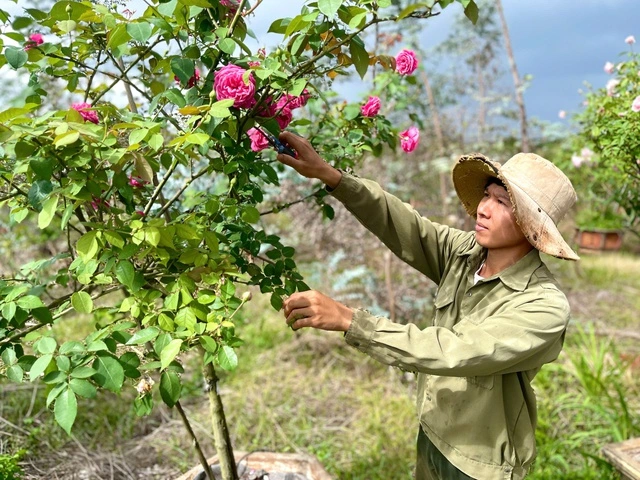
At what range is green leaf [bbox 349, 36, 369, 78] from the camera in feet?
4.03

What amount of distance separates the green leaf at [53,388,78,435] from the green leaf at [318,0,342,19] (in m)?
0.82

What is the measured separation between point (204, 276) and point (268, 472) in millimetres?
1009

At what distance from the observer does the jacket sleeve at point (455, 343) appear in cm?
113

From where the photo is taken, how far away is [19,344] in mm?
1135

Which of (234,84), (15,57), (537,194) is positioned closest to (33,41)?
(15,57)

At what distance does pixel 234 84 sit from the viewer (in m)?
1.09

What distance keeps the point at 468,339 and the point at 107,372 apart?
29.3 inches

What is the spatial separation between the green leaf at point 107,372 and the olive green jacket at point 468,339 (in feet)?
1.55

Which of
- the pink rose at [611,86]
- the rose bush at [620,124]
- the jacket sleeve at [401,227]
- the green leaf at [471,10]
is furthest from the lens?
the pink rose at [611,86]

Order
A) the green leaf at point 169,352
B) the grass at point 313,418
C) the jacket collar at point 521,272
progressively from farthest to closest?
the grass at point 313,418
the jacket collar at point 521,272
the green leaf at point 169,352

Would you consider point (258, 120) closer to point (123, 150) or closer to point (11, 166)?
point (123, 150)

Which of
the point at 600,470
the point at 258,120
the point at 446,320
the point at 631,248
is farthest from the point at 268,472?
the point at 631,248

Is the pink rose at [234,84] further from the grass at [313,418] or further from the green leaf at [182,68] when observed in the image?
the grass at [313,418]

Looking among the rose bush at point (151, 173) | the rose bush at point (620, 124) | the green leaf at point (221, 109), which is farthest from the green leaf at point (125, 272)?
the rose bush at point (620, 124)
